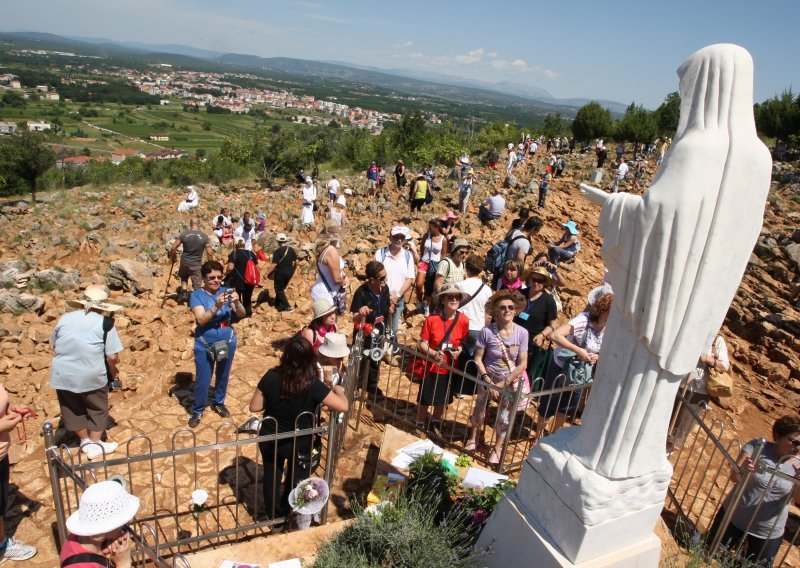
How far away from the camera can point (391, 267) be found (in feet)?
22.1

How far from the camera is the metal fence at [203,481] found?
3592mm

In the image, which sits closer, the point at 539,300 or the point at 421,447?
the point at 421,447

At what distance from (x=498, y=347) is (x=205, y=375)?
10.6ft

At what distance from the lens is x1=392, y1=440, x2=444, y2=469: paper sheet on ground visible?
184 inches

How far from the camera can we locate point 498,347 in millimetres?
5016

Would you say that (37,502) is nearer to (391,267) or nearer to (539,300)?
(391,267)

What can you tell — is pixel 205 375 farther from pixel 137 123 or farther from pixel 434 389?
pixel 137 123

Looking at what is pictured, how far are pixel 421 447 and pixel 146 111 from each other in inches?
5680

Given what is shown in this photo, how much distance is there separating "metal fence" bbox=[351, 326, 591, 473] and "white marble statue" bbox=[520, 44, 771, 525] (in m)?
1.83

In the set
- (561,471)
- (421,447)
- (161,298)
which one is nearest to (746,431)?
(421,447)

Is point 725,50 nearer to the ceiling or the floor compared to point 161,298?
nearer to the ceiling

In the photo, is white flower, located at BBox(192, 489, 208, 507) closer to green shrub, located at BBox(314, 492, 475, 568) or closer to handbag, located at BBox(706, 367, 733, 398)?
green shrub, located at BBox(314, 492, 475, 568)

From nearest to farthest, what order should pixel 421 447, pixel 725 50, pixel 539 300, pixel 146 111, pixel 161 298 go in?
1. pixel 725 50
2. pixel 421 447
3. pixel 539 300
4. pixel 161 298
5. pixel 146 111

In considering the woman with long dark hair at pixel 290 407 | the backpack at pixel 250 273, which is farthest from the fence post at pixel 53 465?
the backpack at pixel 250 273
